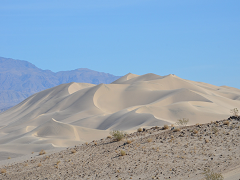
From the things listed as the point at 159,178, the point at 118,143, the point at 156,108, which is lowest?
the point at 159,178

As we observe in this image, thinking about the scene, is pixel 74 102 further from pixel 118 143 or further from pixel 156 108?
pixel 118 143

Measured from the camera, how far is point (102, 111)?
82.4 m

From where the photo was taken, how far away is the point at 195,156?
50.5 feet

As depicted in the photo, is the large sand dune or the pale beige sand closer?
the pale beige sand

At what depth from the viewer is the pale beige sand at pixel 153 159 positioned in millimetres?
14219

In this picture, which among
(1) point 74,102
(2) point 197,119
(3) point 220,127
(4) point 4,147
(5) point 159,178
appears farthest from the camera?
(1) point 74,102

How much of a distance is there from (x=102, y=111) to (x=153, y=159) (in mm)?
66852

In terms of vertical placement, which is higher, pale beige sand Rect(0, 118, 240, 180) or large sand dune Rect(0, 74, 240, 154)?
large sand dune Rect(0, 74, 240, 154)

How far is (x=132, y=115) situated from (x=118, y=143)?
42047 millimetres

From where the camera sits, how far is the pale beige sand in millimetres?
14219

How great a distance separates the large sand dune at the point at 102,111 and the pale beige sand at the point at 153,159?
65.1 ft

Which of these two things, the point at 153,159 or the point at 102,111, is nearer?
the point at 153,159

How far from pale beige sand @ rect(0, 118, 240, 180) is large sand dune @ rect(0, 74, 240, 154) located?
19839 millimetres

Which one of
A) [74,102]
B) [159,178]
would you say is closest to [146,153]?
[159,178]
